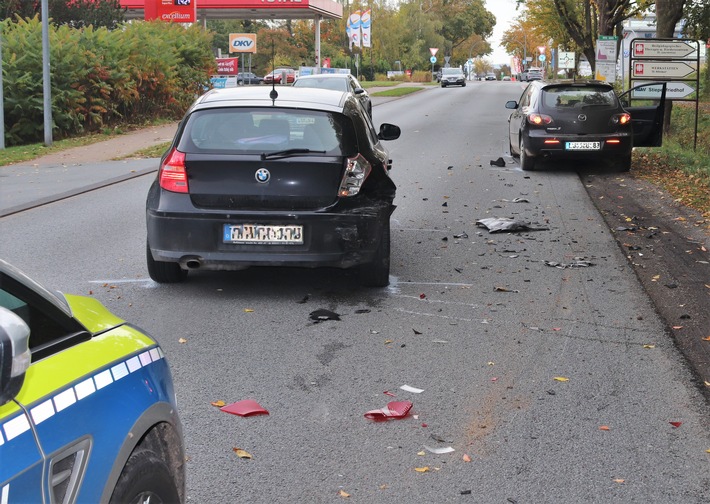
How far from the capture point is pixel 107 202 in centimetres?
1386

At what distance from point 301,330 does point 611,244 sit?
4.63 meters

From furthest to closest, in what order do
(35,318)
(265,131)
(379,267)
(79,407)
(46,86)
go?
1. (46,86)
2. (379,267)
3. (265,131)
4. (35,318)
5. (79,407)

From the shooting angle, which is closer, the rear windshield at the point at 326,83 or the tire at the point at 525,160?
the tire at the point at 525,160

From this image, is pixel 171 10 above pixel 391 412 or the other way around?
above

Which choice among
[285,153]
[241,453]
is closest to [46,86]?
[285,153]

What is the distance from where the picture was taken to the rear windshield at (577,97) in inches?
667

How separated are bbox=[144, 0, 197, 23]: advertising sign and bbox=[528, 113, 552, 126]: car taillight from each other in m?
23.0

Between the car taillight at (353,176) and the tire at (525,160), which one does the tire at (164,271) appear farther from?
the tire at (525,160)

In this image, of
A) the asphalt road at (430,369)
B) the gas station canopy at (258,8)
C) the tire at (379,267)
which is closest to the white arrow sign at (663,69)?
the asphalt road at (430,369)

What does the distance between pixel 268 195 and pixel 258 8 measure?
5119 centimetres

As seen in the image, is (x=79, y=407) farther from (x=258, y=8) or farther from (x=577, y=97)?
(x=258, y=8)

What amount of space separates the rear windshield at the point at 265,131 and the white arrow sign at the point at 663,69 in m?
14.8

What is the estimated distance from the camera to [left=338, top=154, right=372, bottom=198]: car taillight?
767 centimetres

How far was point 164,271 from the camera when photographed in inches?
324
